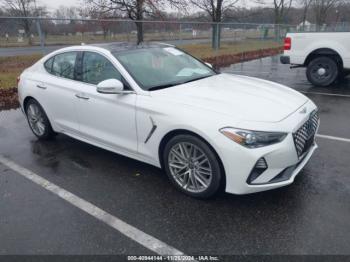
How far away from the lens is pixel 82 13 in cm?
1809

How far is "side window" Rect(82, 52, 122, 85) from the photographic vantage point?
3.95 metres

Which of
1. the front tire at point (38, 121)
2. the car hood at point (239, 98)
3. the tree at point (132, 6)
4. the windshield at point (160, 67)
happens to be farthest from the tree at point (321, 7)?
the front tire at point (38, 121)

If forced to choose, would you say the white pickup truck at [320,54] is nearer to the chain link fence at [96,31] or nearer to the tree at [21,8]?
the chain link fence at [96,31]

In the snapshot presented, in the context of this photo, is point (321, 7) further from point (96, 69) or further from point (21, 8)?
point (96, 69)

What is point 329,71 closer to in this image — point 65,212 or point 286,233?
point 286,233

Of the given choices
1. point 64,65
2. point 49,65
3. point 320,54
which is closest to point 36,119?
point 49,65

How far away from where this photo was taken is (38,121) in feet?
17.1

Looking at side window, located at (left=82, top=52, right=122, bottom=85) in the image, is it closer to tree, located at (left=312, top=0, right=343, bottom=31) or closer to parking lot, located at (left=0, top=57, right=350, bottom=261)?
parking lot, located at (left=0, top=57, right=350, bottom=261)

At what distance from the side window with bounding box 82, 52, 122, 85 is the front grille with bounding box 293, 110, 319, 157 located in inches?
83.0

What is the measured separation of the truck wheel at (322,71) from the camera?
8.66 meters

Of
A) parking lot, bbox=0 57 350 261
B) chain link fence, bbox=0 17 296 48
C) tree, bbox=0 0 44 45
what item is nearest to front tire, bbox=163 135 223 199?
parking lot, bbox=0 57 350 261

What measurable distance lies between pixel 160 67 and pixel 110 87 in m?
0.88

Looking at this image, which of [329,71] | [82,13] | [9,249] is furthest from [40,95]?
[82,13]

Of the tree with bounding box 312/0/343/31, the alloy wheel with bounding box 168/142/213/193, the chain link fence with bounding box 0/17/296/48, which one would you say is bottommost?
the alloy wheel with bounding box 168/142/213/193
